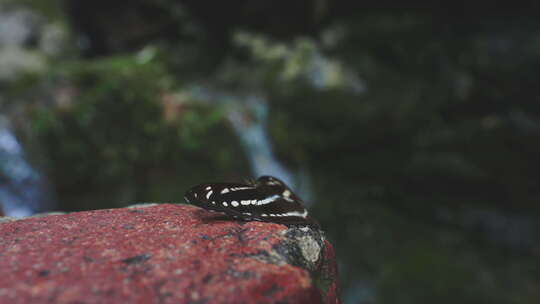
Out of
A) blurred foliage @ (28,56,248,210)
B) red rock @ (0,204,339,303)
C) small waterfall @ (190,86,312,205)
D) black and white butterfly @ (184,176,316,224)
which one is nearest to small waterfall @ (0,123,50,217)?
blurred foliage @ (28,56,248,210)

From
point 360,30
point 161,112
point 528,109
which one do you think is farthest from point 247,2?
point 528,109

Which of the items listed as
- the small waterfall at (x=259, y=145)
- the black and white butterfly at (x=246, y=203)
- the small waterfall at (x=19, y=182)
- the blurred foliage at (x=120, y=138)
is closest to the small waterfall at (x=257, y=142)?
the small waterfall at (x=259, y=145)

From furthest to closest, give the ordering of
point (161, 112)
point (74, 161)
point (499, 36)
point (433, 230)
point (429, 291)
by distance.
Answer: point (499, 36)
point (433, 230)
point (161, 112)
point (429, 291)
point (74, 161)

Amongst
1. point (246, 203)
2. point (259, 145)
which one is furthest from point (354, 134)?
point (246, 203)

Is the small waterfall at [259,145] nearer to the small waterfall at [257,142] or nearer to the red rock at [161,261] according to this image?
the small waterfall at [257,142]

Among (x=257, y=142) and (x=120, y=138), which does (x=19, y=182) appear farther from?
(x=257, y=142)

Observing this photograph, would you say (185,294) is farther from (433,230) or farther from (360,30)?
(360,30)
